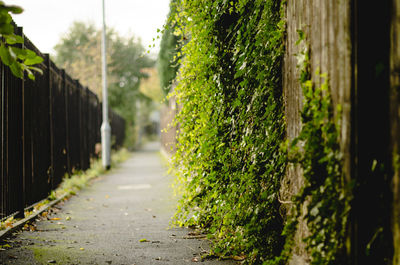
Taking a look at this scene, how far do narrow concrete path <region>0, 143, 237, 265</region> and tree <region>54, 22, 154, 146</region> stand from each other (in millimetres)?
19025

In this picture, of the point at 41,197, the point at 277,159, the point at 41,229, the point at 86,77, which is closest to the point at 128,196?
the point at 41,197

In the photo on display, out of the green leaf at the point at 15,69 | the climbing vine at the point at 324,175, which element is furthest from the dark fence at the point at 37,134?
the climbing vine at the point at 324,175

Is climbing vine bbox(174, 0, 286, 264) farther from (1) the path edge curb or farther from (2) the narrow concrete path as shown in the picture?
(1) the path edge curb

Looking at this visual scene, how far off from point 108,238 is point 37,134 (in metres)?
2.87

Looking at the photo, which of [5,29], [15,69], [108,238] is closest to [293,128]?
[15,69]

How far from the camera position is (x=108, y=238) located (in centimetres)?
532

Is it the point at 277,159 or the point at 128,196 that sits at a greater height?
the point at 277,159

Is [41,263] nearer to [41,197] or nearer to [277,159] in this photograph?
[277,159]

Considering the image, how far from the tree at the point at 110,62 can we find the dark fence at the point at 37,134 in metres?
15.1

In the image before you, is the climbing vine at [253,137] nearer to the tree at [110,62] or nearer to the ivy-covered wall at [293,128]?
the ivy-covered wall at [293,128]

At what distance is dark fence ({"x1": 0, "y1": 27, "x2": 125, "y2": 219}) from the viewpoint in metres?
5.70

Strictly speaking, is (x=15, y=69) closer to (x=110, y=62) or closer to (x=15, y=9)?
(x=15, y=9)

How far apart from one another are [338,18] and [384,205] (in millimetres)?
1078

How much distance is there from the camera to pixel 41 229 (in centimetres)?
578
